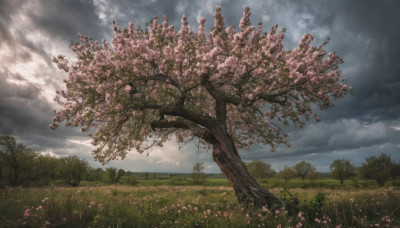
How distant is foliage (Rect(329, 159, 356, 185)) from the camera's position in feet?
155

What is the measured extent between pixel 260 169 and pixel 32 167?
47919 millimetres

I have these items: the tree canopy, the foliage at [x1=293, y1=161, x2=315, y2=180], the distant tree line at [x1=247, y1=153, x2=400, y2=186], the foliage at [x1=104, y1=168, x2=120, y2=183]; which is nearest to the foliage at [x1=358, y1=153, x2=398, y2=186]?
the distant tree line at [x1=247, y1=153, x2=400, y2=186]

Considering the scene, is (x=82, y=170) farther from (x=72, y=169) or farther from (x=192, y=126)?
(x=192, y=126)

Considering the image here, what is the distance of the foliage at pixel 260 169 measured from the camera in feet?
164

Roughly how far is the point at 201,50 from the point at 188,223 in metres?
7.02

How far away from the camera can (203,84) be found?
9.25 meters

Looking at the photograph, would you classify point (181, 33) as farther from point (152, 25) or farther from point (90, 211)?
point (90, 211)

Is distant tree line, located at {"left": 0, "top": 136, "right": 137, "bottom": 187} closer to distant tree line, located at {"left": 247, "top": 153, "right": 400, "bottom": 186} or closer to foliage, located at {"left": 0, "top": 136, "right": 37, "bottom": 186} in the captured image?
foliage, located at {"left": 0, "top": 136, "right": 37, "bottom": 186}

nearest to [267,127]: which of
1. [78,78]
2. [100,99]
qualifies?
[100,99]

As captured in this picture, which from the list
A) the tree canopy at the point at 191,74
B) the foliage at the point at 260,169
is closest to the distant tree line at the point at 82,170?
the foliage at the point at 260,169

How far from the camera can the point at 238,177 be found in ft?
26.8

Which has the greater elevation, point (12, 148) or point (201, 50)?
point (201, 50)

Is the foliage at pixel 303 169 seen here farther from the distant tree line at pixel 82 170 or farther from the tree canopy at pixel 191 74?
the tree canopy at pixel 191 74

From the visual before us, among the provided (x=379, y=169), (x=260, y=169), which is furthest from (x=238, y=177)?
(x=379, y=169)
